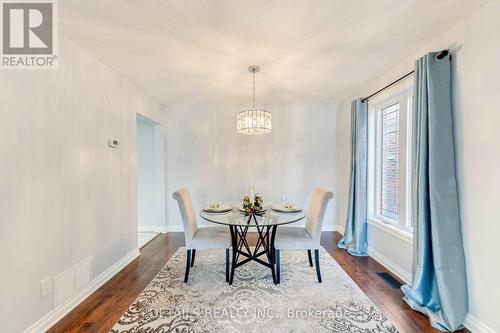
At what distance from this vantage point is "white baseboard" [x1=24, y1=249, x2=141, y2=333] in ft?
5.89

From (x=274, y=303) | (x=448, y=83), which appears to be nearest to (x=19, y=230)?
(x=274, y=303)

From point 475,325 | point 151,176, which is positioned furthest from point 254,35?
point 151,176

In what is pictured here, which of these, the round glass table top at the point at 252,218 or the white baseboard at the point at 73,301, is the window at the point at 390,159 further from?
the white baseboard at the point at 73,301

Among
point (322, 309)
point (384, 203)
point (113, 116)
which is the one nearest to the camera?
point (322, 309)

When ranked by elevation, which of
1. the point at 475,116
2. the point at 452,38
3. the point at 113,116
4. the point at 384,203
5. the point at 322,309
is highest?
the point at 452,38

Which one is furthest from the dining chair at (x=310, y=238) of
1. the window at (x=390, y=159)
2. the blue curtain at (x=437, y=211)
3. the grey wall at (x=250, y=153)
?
the grey wall at (x=250, y=153)

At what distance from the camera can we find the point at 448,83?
1.93 meters

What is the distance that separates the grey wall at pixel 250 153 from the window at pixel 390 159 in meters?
1.12

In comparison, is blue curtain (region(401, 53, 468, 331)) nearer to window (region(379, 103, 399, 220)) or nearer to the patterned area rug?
the patterned area rug

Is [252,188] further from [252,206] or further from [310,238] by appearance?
[310,238]

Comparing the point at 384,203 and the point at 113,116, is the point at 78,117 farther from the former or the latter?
the point at 384,203

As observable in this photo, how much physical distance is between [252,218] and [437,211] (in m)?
1.66

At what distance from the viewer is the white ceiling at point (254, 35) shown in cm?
168

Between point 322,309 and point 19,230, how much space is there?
2.51 meters
